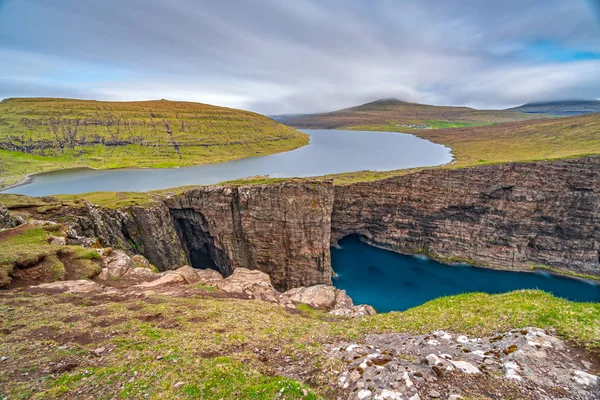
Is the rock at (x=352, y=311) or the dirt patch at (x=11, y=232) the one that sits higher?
the dirt patch at (x=11, y=232)

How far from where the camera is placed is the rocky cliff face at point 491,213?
5781cm

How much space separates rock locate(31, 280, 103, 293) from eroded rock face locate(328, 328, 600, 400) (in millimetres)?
18935

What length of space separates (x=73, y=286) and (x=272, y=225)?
3425cm

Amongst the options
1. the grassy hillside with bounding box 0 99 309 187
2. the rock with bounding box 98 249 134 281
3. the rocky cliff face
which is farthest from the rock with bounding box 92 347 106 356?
the grassy hillside with bounding box 0 99 309 187

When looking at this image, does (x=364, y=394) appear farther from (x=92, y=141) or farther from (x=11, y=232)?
(x=92, y=141)

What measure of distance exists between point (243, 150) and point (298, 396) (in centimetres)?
19753

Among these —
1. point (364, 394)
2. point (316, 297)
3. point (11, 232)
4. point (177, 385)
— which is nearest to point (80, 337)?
point (177, 385)

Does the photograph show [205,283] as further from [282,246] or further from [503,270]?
[503,270]

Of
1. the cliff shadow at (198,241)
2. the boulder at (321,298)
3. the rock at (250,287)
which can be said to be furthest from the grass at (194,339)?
the cliff shadow at (198,241)

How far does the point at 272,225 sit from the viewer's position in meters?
51.3

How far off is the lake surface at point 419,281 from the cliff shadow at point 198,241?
26038 mm

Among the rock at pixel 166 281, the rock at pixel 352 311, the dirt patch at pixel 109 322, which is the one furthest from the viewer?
the rock at pixel 352 311

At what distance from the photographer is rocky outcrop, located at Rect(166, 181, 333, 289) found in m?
50.3

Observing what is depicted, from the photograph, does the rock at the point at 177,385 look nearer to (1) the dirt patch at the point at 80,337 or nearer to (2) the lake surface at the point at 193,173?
(1) the dirt patch at the point at 80,337
